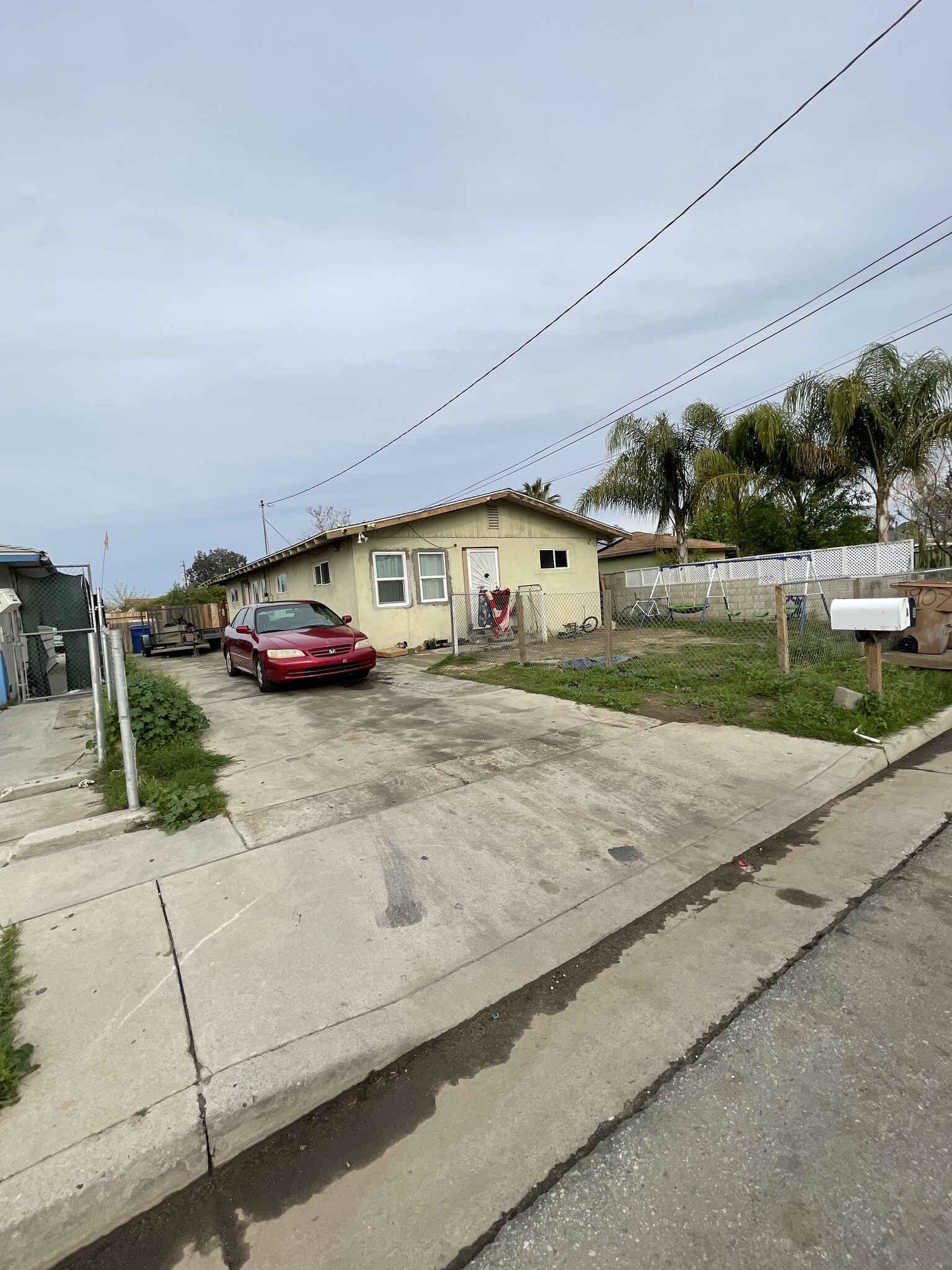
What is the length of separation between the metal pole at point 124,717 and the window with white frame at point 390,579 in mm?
9682

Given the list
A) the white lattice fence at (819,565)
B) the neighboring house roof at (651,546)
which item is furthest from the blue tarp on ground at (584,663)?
the neighboring house roof at (651,546)

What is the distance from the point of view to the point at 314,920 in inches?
120

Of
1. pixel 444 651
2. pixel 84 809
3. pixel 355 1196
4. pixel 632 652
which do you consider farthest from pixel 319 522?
pixel 355 1196

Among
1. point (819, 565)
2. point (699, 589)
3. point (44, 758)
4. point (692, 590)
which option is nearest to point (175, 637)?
point (44, 758)

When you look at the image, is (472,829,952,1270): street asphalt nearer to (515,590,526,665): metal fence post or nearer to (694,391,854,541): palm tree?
(515,590,526,665): metal fence post

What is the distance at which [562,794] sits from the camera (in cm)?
464

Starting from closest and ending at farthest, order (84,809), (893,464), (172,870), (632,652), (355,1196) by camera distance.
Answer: (355,1196) → (172,870) → (84,809) → (632,652) → (893,464)

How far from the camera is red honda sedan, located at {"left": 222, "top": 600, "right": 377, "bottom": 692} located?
29.8 ft

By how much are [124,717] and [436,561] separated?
11.1 metres

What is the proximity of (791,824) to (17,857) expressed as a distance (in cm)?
488

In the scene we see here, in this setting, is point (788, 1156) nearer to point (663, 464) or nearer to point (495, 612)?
point (495, 612)

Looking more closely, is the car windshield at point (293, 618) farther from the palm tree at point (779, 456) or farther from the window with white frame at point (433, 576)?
the palm tree at point (779, 456)

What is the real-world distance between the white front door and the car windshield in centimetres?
485

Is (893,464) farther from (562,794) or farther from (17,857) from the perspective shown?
(17,857)
